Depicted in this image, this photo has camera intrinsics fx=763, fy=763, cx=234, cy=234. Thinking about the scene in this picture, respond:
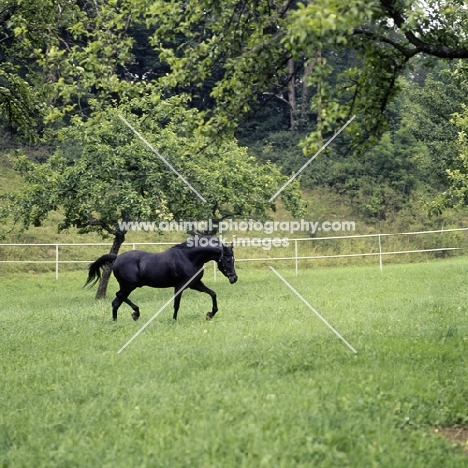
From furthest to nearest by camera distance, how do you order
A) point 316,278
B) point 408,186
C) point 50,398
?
point 408,186
point 316,278
point 50,398

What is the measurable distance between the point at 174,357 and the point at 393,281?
638 inches

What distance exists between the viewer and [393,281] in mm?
26016

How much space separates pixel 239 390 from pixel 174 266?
338 inches

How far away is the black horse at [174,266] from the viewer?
16688mm

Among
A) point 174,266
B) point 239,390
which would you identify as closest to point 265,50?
point 239,390

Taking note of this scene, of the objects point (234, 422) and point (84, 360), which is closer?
point (234, 422)

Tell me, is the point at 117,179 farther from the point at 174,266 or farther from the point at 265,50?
the point at 265,50

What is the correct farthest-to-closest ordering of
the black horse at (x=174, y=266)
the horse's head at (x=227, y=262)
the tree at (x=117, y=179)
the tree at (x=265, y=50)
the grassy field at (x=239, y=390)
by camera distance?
the tree at (x=117, y=179)
the black horse at (x=174, y=266)
the horse's head at (x=227, y=262)
the tree at (x=265, y=50)
the grassy field at (x=239, y=390)

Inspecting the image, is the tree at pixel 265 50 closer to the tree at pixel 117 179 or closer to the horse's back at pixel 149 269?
the horse's back at pixel 149 269

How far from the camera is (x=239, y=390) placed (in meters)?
8.66

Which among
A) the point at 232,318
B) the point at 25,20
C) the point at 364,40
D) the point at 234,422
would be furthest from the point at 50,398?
the point at 25,20

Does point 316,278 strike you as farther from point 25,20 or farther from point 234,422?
point 234,422

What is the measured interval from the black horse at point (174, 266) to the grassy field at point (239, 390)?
0.67 m

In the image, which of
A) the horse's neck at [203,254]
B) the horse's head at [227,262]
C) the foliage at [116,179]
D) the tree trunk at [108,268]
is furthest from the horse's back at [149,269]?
the tree trunk at [108,268]
